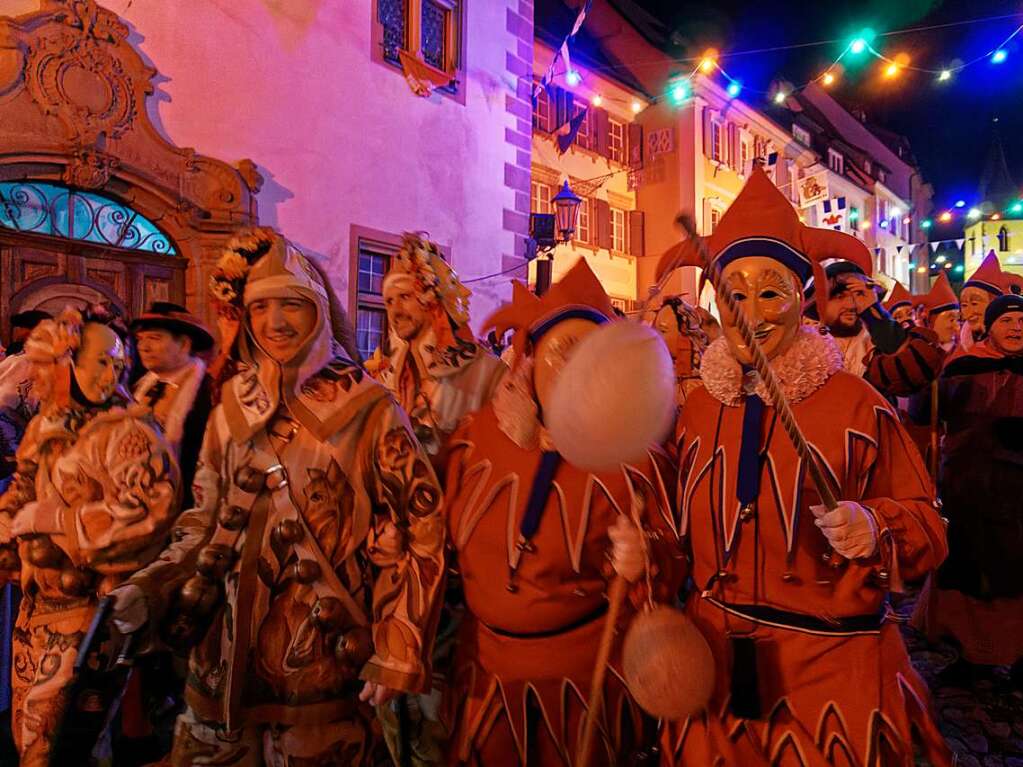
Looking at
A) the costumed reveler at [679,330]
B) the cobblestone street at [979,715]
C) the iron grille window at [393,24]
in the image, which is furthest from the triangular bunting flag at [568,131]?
the cobblestone street at [979,715]

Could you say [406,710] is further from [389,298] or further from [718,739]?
[389,298]

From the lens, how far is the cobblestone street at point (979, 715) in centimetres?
346

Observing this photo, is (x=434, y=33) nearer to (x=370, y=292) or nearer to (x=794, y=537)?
(x=370, y=292)

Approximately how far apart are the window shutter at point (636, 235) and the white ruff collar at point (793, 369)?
18.5m

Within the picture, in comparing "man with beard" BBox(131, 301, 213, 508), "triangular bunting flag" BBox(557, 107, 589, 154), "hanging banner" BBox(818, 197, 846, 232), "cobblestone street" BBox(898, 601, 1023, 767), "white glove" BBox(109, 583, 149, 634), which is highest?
"hanging banner" BBox(818, 197, 846, 232)

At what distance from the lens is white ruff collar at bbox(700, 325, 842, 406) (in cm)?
214

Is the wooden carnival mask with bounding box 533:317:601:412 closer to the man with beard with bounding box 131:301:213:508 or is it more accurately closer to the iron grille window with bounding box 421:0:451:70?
the man with beard with bounding box 131:301:213:508

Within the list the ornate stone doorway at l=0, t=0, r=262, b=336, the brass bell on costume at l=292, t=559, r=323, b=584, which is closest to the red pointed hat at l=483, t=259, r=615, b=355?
the brass bell on costume at l=292, t=559, r=323, b=584

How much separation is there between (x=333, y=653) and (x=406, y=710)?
37 cm

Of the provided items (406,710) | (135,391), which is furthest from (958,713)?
(135,391)

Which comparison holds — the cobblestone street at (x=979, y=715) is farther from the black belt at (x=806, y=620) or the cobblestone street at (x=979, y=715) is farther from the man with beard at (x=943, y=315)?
the man with beard at (x=943, y=315)

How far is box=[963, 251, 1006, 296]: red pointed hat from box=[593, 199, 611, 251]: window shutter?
44.5 ft

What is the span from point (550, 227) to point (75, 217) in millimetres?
7274

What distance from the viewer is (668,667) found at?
165 cm
